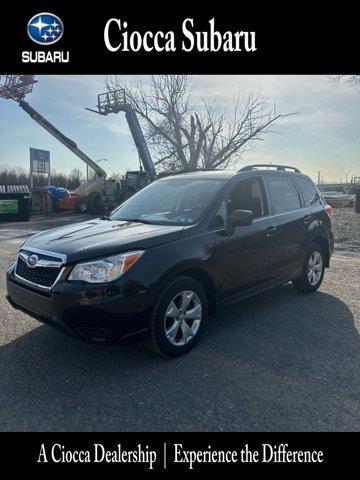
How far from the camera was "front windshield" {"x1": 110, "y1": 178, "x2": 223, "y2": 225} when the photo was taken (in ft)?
12.7

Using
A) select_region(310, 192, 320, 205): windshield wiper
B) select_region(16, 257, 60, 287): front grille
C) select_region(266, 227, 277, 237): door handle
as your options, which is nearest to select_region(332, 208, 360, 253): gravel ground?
select_region(310, 192, 320, 205): windshield wiper

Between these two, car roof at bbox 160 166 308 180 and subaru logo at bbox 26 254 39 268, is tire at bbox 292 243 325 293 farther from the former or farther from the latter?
subaru logo at bbox 26 254 39 268

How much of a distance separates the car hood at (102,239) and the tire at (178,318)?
451mm

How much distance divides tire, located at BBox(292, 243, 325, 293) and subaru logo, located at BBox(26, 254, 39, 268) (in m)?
3.58

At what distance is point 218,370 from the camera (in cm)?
317

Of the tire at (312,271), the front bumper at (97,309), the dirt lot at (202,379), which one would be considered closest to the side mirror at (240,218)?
the dirt lot at (202,379)

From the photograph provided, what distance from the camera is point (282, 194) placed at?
4.89m

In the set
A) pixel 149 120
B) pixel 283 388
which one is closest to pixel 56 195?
pixel 149 120

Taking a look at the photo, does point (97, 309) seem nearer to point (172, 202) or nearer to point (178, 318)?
point (178, 318)

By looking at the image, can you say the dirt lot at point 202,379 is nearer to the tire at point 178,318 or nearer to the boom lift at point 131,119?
the tire at point 178,318

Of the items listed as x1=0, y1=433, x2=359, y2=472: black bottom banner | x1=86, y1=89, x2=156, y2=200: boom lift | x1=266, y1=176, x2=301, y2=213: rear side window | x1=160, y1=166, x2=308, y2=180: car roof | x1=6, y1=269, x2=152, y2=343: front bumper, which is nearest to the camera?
x1=0, y1=433, x2=359, y2=472: black bottom banner

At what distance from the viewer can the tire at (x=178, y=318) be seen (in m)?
3.16

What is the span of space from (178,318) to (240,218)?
1210 millimetres

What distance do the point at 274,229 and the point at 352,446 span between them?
258cm
